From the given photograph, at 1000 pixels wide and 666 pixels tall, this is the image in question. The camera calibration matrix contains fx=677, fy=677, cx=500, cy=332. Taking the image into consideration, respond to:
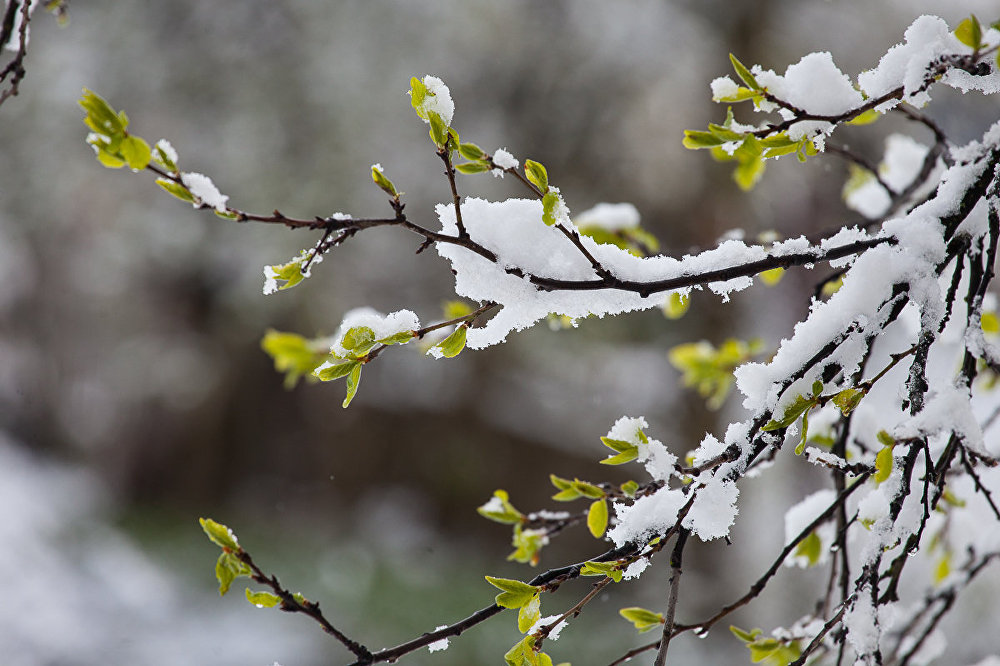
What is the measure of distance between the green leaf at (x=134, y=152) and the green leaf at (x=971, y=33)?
702 millimetres

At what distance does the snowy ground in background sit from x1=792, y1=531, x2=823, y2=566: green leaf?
8.38ft

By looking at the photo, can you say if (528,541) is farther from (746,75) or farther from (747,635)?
(746,75)

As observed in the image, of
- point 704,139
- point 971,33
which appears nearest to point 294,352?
point 704,139

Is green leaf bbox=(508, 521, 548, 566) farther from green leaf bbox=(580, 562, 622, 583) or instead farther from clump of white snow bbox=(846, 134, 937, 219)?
clump of white snow bbox=(846, 134, 937, 219)

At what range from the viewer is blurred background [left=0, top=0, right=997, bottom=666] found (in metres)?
3.88

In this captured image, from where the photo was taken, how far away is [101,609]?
3.25 meters

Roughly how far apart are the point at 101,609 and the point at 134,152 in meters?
3.46

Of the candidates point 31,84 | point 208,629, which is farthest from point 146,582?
point 31,84

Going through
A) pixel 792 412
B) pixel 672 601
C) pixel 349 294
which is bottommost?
pixel 672 601

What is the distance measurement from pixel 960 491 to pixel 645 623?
0.92m

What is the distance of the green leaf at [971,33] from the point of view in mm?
585

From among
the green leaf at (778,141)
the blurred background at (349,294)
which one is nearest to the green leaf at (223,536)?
the green leaf at (778,141)

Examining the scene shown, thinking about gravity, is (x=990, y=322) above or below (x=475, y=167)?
above

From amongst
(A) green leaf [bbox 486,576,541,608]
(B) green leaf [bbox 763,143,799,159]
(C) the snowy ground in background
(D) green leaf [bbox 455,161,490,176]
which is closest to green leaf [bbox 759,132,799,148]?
(B) green leaf [bbox 763,143,799,159]
